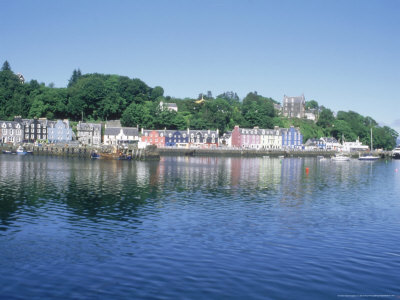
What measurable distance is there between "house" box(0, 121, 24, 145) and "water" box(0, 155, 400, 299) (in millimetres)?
103733

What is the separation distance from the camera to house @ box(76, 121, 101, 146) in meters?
142

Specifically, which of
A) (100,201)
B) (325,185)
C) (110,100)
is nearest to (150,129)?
(110,100)

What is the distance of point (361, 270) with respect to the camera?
18.3 metres

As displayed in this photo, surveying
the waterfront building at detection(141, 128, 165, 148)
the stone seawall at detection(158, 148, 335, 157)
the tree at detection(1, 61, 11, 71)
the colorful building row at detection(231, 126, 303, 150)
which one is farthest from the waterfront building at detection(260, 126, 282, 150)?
the tree at detection(1, 61, 11, 71)

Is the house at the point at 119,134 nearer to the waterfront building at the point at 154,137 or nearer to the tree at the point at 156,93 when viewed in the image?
the waterfront building at the point at 154,137

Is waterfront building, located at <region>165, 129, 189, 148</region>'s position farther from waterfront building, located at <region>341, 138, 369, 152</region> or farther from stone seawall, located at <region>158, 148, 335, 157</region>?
waterfront building, located at <region>341, 138, 369, 152</region>

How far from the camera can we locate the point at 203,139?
153 meters

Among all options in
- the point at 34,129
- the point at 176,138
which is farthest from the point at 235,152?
the point at 34,129

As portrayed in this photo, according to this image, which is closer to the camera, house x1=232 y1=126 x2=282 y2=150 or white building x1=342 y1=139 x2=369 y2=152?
house x1=232 y1=126 x2=282 y2=150

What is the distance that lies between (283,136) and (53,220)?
150411 millimetres

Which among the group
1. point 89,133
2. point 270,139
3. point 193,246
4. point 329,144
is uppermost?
point 89,133

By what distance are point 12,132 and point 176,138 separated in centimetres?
5309

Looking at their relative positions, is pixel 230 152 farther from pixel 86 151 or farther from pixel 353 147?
pixel 353 147

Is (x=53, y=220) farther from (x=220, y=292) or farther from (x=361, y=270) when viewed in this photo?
(x=361, y=270)
